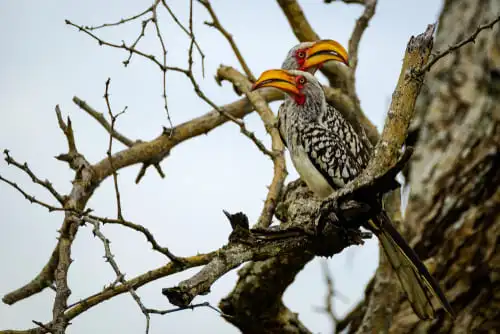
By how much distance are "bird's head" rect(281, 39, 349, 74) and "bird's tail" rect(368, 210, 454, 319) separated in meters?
1.57

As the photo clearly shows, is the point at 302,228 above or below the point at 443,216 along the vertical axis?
below

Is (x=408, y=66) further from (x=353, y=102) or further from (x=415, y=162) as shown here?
(x=415, y=162)

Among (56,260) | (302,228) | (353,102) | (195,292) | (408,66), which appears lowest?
(195,292)

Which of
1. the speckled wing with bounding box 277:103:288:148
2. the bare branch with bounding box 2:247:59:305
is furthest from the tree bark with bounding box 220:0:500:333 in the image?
the bare branch with bounding box 2:247:59:305

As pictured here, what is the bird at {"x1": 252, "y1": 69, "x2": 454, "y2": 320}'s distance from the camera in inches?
152

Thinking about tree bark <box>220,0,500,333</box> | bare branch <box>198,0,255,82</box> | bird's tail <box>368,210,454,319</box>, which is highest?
bare branch <box>198,0,255,82</box>

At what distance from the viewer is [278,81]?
4496 millimetres

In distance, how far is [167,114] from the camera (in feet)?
13.9

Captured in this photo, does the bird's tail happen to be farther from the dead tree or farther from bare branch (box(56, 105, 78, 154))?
bare branch (box(56, 105, 78, 154))

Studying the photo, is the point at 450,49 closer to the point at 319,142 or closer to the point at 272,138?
the point at 319,142

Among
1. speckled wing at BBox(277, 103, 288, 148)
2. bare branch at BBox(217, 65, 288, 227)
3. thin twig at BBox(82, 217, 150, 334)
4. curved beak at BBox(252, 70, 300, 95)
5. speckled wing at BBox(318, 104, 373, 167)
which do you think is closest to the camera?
thin twig at BBox(82, 217, 150, 334)

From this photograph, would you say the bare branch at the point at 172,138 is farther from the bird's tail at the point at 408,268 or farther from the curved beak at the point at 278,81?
the bird's tail at the point at 408,268

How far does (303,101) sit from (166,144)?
1105 mm

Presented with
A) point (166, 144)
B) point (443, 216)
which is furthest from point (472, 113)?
point (166, 144)
